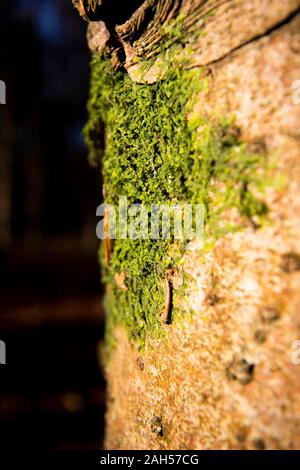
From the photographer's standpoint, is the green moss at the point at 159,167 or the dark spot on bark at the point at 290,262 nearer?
the dark spot on bark at the point at 290,262

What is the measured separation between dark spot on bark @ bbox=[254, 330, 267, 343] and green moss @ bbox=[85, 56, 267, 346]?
10.5 inches

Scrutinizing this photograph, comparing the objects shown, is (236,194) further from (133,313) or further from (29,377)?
(29,377)

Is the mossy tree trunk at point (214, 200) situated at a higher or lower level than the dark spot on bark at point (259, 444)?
higher

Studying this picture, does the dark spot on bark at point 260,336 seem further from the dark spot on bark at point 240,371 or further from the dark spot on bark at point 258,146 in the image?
the dark spot on bark at point 258,146

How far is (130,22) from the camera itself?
3.29 ft

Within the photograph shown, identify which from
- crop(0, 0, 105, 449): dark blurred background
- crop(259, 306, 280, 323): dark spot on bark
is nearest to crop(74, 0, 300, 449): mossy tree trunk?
crop(259, 306, 280, 323): dark spot on bark

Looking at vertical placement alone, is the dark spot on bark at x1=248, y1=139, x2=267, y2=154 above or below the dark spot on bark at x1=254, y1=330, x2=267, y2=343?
above

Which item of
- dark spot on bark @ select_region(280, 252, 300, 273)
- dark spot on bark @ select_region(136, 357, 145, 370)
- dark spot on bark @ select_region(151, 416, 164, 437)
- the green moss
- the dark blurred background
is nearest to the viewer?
dark spot on bark @ select_region(280, 252, 300, 273)

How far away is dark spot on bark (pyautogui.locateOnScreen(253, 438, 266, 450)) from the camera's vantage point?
764 mm

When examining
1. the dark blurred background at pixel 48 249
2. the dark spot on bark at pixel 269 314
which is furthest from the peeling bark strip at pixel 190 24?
the dark blurred background at pixel 48 249

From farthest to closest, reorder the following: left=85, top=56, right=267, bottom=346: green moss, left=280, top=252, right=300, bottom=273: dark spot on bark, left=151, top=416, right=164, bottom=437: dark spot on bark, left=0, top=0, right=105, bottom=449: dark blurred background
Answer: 1. left=0, top=0, right=105, bottom=449: dark blurred background
2. left=151, top=416, right=164, bottom=437: dark spot on bark
3. left=85, top=56, right=267, bottom=346: green moss
4. left=280, top=252, right=300, bottom=273: dark spot on bark

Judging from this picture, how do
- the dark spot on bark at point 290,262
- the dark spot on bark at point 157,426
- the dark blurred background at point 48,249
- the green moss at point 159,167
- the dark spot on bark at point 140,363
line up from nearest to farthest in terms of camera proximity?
1. the dark spot on bark at point 290,262
2. the green moss at point 159,167
3. the dark spot on bark at point 157,426
4. the dark spot on bark at point 140,363
5. the dark blurred background at point 48,249

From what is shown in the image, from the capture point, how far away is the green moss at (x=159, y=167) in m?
0.83

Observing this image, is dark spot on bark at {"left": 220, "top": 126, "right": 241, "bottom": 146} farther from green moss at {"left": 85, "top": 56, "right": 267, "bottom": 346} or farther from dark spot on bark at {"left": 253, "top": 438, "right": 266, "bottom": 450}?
dark spot on bark at {"left": 253, "top": 438, "right": 266, "bottom": 450}
